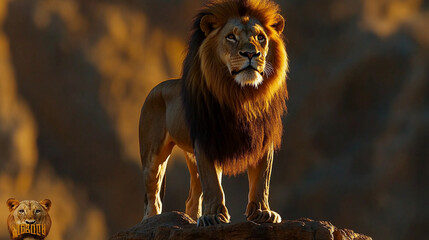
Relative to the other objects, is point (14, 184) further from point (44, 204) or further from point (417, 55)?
point (417, 55)

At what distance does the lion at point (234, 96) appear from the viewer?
13.9 ft

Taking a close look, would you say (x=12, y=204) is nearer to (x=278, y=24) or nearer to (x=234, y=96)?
(x=234, y=96)

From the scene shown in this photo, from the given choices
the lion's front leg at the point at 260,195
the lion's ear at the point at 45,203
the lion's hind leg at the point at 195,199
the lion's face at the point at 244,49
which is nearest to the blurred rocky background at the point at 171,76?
the lion's ear at the point at 45,203

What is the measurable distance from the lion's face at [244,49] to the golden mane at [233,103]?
0.07 meters

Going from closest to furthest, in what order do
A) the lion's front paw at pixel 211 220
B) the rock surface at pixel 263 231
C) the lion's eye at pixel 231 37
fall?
the rock surface at pixel 263 231, the lion's front paw at pixel 211 220, the lion's eye at pixel 231 37

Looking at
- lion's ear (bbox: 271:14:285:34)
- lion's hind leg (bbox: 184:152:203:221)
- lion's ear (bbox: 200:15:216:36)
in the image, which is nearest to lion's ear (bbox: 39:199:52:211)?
lion's hind leg (bbox: 184:152:203:221)

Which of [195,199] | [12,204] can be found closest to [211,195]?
[195,199]

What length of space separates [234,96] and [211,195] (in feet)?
1.63

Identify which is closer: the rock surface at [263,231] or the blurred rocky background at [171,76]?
the rock surface at [263,231]

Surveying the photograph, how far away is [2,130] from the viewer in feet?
24.5

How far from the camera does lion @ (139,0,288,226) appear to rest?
4.22 meters

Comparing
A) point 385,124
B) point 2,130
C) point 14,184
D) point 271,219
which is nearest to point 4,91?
point 2,130

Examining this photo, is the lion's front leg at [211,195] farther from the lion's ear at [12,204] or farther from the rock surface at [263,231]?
the lion's ear at [12,204]

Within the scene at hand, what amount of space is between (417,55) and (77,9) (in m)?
3.16
